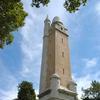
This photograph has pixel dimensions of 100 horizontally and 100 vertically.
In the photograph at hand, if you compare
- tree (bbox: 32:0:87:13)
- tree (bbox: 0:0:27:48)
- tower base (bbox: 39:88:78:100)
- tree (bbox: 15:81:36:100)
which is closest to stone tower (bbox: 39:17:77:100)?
tower base (bbox: 39:88:78:100)

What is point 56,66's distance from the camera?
4138 cm

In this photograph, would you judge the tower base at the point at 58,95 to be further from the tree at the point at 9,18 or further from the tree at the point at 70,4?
the tree at the point at 70,4

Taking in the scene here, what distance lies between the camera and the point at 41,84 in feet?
139

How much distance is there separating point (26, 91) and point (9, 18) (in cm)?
1416

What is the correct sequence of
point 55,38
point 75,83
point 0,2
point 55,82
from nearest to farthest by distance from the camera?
point 0,2, point 55,82, point 75,83, point 55,38

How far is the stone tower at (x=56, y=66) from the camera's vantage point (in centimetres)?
3844

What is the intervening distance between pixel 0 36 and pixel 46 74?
26.4 meters

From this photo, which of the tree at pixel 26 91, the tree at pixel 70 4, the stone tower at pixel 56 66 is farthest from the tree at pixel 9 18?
the stone tower at pixel 56 66

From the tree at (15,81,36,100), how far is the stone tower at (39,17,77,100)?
28.5ft

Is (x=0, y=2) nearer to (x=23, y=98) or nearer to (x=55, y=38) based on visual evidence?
(x=23, y=98)

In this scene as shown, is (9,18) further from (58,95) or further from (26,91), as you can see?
(58,95)

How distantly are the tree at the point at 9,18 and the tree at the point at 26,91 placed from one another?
1172cm

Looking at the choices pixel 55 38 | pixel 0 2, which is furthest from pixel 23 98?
pixel 55 38

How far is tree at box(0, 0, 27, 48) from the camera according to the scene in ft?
48.6
